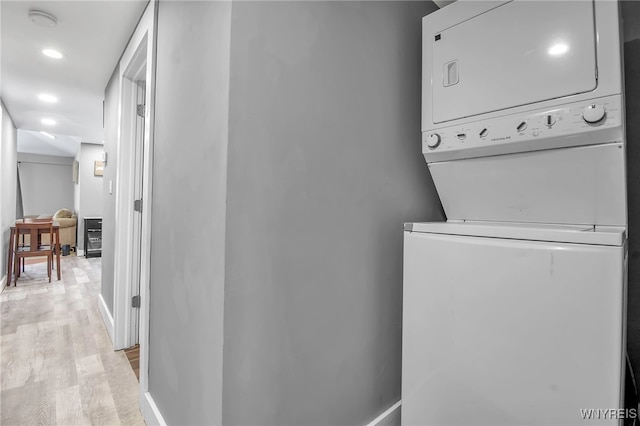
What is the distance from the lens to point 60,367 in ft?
6.14

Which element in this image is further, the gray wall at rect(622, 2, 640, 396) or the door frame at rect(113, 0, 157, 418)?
the door frame at rect(113, 0, 157, 418)

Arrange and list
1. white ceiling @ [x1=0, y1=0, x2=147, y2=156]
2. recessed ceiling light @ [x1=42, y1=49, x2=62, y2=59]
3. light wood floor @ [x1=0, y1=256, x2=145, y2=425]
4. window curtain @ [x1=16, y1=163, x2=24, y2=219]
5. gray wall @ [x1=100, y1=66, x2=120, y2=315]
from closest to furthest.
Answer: light wood floor @ [x1=0, y1=256, x2=145, y2=425] < white ceiling @ [x1=0, y1=0, x2=147, y2=156] < recessed ceiling light @ [x1=42, y1=49, x2=62, y2=59] < gray wall @ [x1=100, y1=66, x2=120, y2=315] < window curtain @ [x1=16, y1=163, x2=24, y2=219]

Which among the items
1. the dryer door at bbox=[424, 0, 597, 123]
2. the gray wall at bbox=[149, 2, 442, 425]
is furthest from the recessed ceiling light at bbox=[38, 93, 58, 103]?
the dryer door at bbox=[424, 0, 597, 123]

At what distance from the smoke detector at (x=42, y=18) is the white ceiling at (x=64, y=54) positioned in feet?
0.08

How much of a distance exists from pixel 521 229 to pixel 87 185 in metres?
6.99

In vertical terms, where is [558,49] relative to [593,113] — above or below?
above

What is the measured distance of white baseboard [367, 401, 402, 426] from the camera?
125 centimetres

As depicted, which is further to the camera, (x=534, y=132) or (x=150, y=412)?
(x=150, y=412)

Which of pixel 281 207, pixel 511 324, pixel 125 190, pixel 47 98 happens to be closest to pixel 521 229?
pixel 511 324

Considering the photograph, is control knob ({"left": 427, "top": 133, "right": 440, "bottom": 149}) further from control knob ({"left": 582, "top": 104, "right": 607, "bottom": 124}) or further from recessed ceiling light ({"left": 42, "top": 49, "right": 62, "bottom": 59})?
recessed ceiling light ({"left": 42, "top": 49, "right": 62, "bottom": 59})

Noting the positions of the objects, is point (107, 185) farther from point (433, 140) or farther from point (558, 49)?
point (558, 49)

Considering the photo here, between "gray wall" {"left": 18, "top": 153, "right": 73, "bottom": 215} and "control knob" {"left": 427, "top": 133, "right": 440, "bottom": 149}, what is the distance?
9.46m

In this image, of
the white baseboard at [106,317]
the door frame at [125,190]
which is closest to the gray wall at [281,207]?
the door frame at [125,190]

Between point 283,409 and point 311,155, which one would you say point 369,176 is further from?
point 283,409
